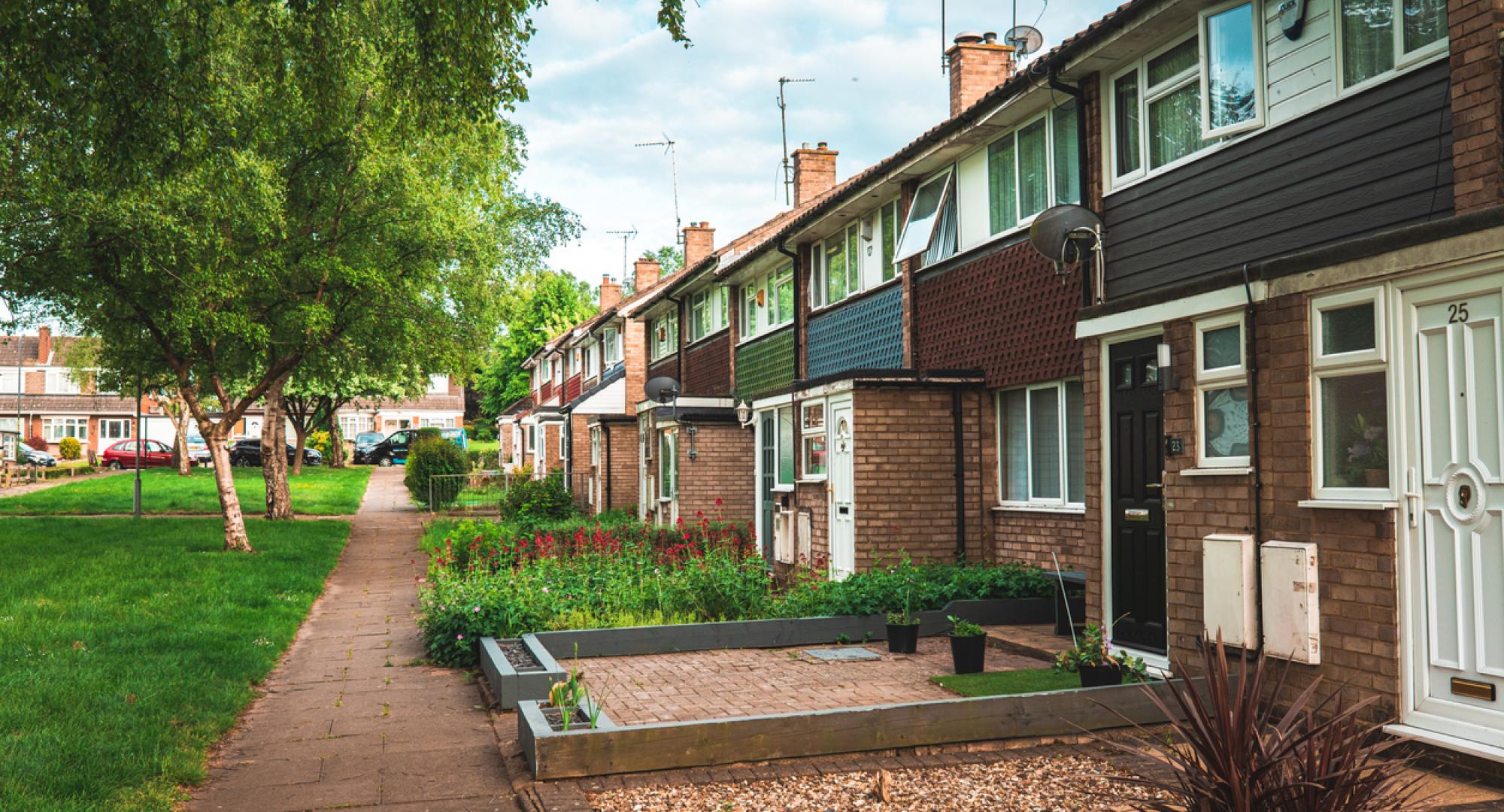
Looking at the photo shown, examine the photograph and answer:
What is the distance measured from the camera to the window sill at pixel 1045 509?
11.2 m

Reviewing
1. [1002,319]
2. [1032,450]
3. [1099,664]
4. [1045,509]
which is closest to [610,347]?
[1002,319]

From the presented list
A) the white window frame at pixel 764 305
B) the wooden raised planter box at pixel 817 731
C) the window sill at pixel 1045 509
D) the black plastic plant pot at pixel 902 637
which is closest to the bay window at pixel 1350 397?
the wooden raised planter box at pixel 817 731

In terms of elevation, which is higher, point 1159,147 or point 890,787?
point 1159,147

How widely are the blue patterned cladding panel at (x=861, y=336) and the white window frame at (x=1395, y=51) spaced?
740 centimetres

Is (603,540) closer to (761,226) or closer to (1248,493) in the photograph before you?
(1248,493)

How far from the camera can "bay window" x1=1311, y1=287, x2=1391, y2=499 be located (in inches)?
237

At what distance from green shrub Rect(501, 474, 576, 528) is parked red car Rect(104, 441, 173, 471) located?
109 ft

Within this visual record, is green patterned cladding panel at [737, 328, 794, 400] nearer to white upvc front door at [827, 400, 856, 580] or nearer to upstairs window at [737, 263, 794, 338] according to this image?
upstairs window at [737, 263, 794, 338]

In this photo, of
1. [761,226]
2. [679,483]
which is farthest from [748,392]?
[761,226]

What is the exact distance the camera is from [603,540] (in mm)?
14578

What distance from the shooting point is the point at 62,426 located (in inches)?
2918

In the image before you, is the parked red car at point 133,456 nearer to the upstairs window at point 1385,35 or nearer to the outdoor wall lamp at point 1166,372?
the outdoor wall lamp at point 1166,372

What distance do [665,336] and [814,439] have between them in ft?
49.3

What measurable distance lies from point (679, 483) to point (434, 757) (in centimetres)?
1410
